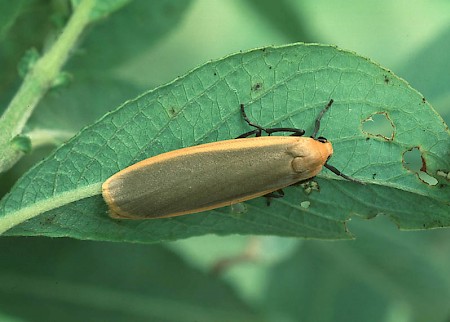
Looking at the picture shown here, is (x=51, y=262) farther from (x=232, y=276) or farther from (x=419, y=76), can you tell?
(x=419, y=76)

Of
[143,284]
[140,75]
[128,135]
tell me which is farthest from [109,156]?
[140,75]

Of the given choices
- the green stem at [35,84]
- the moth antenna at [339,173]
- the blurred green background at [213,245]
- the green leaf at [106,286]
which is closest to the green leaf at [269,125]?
the moth antenna at [339,173]

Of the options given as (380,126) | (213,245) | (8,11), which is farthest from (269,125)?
(213,245)

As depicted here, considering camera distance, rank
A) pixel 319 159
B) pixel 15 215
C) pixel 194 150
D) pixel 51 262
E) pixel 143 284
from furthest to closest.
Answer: pixel 143 284
pixel 51 262
pixel 319 159
pixel 194 150
pixel 15 215

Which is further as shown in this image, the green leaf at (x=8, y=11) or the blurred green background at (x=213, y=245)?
the blurred green background at (x=213, y=245)

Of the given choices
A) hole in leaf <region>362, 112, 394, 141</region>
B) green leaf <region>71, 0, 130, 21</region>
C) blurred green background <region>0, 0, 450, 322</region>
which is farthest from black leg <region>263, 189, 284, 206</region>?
green leaf <region>71, 0, 130, 21</region>

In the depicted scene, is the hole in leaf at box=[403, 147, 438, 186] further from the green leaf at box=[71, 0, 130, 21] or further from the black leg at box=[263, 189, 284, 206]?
the green leaf at box=[71, 0, 130, 21]

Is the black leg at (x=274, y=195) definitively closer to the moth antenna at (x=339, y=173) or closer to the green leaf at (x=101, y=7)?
the moth antenna at (x=339, y=173)
